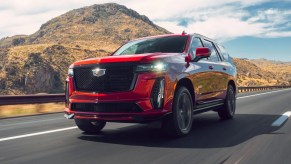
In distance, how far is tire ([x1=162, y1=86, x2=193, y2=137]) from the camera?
20.8 feet

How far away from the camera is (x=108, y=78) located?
241 inches

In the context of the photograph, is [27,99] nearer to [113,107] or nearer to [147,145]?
[113,107]

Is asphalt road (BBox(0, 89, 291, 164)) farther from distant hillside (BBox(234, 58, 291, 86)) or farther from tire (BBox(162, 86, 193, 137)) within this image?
distant hillside (BBox(234, 58, 291, 86))

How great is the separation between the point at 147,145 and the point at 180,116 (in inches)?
38.4

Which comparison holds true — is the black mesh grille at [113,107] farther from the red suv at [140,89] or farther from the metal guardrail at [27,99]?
the metal guardrail at [27,99]

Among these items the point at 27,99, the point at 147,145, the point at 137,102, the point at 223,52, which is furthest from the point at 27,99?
the point at 147,145

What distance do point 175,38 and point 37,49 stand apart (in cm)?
5994

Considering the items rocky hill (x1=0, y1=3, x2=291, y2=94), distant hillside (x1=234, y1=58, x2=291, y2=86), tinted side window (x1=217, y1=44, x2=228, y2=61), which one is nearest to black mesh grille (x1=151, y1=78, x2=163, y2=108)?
tinted side window (x1=217, y1=44, x2=228, y2=61)

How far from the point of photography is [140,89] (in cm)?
595

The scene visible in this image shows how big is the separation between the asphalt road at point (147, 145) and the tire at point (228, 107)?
52.6 inches

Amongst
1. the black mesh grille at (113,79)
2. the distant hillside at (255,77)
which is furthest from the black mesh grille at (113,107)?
the distant hillside at (255,77)

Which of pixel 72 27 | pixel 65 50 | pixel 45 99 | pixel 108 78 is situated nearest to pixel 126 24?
pixel 72 27

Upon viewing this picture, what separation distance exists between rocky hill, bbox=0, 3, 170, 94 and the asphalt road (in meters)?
41.3

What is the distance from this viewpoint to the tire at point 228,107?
948 centimetres
